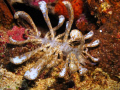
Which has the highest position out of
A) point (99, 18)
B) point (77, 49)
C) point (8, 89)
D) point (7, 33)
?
point (7, 33)

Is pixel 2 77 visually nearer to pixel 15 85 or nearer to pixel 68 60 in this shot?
pixel 15 85

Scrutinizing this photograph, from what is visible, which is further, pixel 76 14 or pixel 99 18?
pixel 76 14

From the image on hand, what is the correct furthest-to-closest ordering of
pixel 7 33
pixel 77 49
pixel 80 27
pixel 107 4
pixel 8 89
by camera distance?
pixel 80 27 < pixel 7 33 < pixel 77 49 < pixel 107 4 < pixel 8 89

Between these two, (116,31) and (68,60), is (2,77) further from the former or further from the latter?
(116,31)

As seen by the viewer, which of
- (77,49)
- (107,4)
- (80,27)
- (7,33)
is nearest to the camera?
(107,4)

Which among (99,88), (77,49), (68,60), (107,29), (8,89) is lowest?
(99,88)

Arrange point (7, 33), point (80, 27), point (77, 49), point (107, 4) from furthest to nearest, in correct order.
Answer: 1. point (80, 27)
2. point (7, 33)
3. point (77, 49)
4. point (107, 4)

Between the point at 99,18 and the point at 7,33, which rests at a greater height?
the point at 7,33

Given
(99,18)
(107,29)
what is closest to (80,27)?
(99,18)

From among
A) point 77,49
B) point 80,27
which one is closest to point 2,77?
point 77,49
